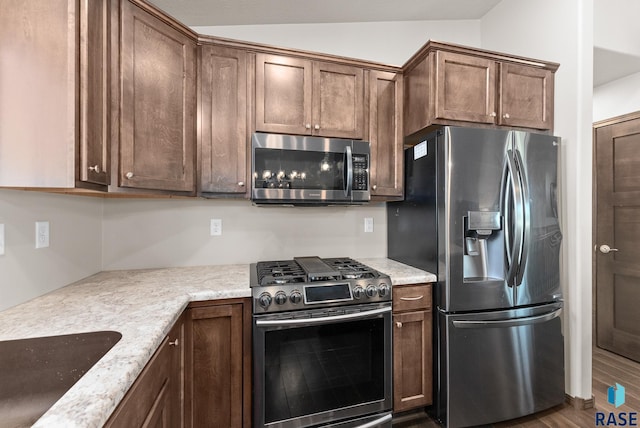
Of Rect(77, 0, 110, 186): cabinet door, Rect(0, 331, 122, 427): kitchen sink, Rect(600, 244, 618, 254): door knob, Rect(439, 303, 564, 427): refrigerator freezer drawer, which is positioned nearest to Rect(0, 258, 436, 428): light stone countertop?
Rect(0, 331, 122, 427): kitchen sink

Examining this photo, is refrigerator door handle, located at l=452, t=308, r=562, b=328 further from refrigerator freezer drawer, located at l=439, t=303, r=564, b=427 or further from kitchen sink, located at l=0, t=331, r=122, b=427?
kitchen sink, located at l=0, t=331, r=122, b=427

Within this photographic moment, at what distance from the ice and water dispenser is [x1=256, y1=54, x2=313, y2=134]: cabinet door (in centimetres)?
120

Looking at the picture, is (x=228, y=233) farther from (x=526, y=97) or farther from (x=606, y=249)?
(x=606, y=249)

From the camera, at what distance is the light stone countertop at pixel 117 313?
662 mm

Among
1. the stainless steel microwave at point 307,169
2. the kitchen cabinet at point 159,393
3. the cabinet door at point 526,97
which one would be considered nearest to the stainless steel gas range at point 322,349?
the kitchen cabinet at point 159,393

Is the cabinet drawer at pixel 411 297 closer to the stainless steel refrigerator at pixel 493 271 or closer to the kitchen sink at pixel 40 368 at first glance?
the stainless steel refrigerator at pixel 493 271

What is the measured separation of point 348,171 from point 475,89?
1003 mm

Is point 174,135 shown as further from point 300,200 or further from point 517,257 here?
point 517,257

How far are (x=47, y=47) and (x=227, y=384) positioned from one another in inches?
64.7

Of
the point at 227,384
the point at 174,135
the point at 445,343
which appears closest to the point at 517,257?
the point at 445,343

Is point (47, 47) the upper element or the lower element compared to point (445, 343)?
upper

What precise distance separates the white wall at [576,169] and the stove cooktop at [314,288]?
1372 mm

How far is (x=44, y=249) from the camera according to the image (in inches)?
56.2

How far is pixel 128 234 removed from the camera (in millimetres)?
2053
